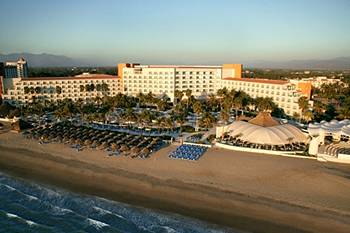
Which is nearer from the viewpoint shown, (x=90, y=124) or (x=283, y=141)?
(x=283, y=141)

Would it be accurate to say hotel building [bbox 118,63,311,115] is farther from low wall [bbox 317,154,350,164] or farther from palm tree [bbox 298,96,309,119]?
low wall [bbox 317,154,350,164]

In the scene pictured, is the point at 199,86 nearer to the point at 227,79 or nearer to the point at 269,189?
the point at 227,79

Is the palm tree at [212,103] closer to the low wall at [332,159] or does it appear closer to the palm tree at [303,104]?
the palm tree at [303,104]

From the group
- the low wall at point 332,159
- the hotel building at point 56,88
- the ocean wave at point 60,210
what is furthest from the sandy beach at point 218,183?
the hotel building at point 56,88

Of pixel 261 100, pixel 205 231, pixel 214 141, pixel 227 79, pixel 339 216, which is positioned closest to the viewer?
pixel 205 231

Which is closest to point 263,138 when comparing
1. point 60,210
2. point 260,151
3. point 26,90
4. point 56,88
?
point 260,151

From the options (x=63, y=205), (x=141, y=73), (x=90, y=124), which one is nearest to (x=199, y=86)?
(x=141, y=73)
